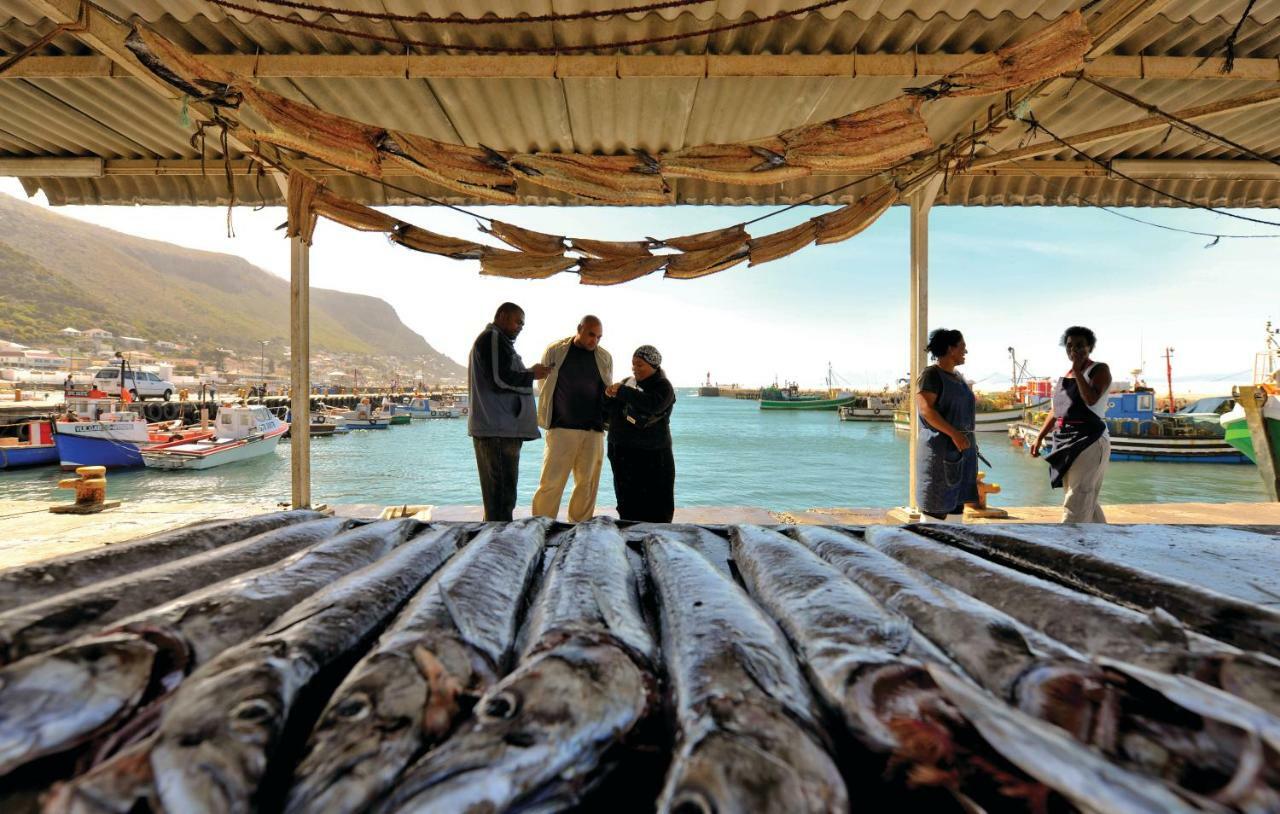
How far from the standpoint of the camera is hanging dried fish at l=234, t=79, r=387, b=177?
2996 mm

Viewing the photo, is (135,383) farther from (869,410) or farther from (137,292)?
(137,292)

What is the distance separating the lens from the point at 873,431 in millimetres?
47969

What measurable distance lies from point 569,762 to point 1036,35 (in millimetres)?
3849

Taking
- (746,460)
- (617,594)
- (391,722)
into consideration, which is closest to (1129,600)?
(617,594)

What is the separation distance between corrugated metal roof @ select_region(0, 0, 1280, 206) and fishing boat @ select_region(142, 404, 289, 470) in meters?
17.0

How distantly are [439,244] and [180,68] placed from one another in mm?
1808

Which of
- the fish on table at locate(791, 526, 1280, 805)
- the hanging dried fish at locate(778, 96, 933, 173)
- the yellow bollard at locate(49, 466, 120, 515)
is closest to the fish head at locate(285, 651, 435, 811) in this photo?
the fish on table at locate(791, 526, 1280, 805)

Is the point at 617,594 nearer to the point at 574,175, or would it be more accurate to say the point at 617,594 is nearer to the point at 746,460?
the point at 574,175

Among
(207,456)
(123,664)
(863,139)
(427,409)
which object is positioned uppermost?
(863,139)

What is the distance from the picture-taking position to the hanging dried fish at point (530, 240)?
13.7 ft

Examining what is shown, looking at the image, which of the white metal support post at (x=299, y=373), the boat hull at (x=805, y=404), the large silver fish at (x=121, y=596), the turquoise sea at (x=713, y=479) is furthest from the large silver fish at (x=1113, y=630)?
the boat hull at (x=805, y=404)

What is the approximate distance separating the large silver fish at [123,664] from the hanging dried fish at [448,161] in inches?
111

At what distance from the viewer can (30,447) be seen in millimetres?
17594

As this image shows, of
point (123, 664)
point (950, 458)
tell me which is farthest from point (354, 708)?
point (950, 458)
